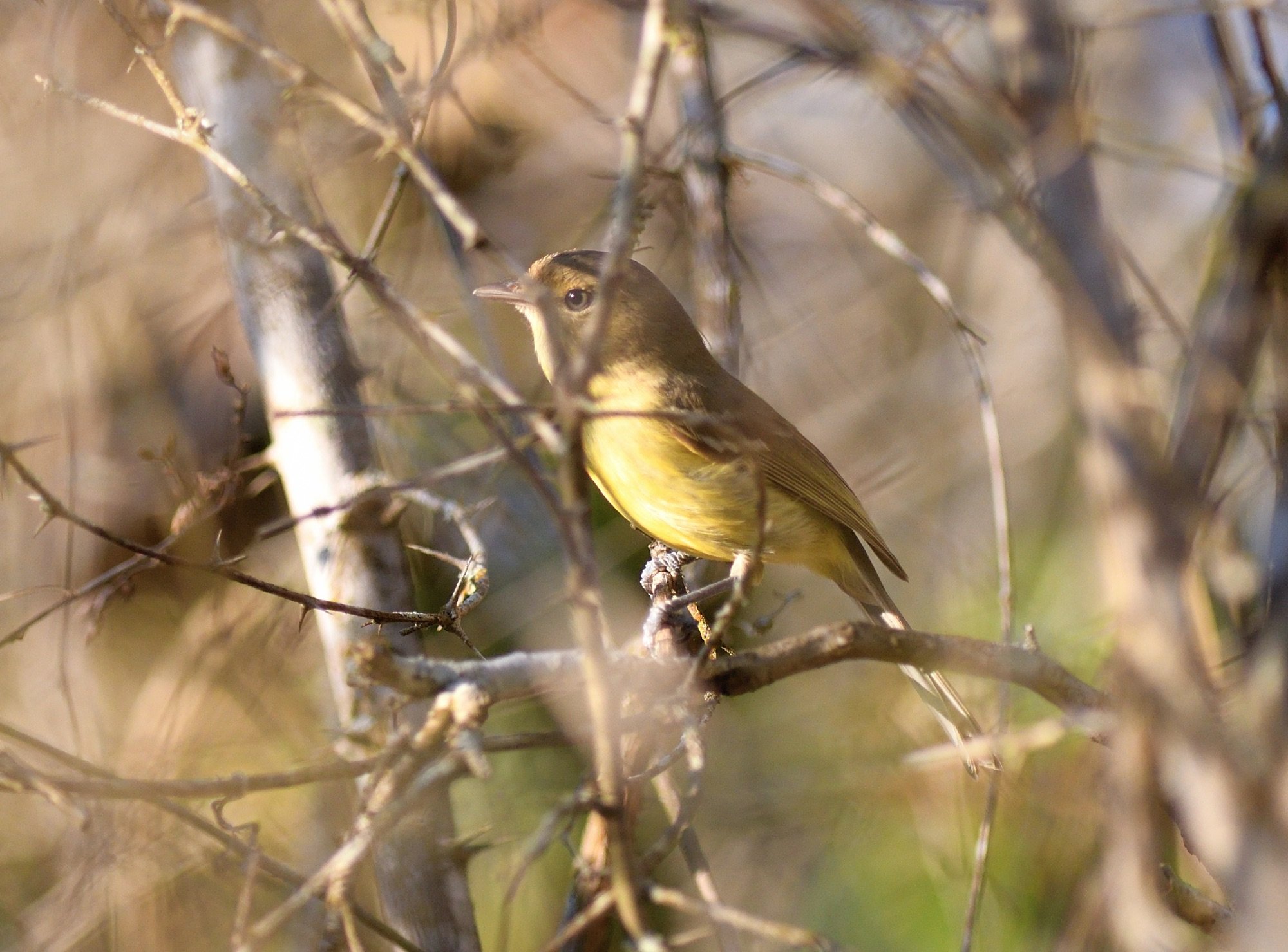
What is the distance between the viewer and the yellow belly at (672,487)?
4.27 metres

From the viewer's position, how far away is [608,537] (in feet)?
18.6

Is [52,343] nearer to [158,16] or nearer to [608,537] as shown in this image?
[158,16]

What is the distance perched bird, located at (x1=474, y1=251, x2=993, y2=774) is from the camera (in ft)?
14.0

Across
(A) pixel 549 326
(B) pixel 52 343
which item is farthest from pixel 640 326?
(A) pixel 549 326

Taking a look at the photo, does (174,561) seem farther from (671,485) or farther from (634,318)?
(634,318)

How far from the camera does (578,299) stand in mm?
4609

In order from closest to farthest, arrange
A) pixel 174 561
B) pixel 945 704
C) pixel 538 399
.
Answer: pixel 174 561 < pixel 945 704 < pixel 538 399

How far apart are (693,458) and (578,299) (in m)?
0.81

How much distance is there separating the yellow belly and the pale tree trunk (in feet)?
2.74

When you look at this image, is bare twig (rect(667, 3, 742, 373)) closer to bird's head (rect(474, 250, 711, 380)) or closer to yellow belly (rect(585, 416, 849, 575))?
bird's head (rect(474, 250, 711, 380))

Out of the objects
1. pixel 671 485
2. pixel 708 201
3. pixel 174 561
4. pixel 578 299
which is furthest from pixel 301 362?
pixel 708 201

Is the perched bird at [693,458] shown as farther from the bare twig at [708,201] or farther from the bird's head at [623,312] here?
the bare twig at [708,201]

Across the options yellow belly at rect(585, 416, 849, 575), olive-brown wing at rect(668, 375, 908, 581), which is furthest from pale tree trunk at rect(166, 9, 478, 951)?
olive-brown wing at rect(668, 375, 908, 581)

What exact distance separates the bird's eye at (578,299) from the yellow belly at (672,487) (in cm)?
53
